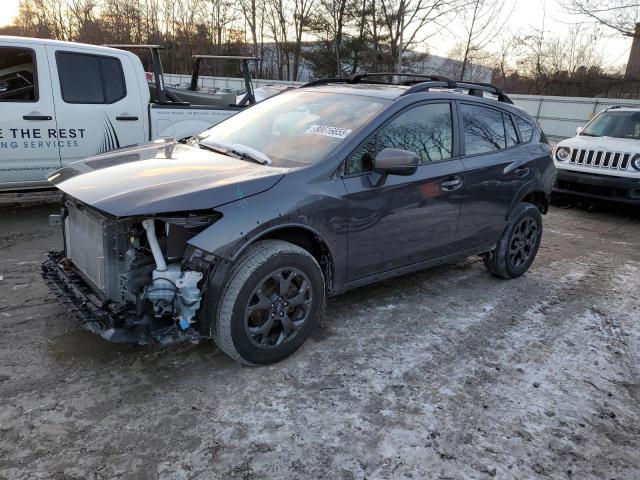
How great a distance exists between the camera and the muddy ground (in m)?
2.45

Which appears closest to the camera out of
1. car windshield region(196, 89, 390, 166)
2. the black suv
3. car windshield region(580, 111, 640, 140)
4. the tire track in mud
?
the black suv

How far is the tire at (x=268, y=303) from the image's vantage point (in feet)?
9.53

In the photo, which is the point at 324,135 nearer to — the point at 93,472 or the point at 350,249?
the point at 350,249

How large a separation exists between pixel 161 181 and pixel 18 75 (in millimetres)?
3944

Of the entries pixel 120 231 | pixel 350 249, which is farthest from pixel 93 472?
pixel 350 249

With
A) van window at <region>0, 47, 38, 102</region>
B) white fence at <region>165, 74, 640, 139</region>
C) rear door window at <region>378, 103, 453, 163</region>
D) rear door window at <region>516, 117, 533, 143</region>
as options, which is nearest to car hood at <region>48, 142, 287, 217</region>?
rear door window at <region>378, 103, 453, 163</region>

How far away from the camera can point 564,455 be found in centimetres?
261

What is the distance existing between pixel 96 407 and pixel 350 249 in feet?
5.99

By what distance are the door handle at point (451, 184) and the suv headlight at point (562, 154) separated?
5.78 m

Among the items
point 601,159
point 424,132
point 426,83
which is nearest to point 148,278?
point 424,132

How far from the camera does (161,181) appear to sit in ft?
9.62

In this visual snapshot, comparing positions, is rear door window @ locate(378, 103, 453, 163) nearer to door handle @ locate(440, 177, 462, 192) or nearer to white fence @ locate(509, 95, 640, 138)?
door handle @ locate(440, 177, 462, 192)

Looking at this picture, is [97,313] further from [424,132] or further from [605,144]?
[605,144]

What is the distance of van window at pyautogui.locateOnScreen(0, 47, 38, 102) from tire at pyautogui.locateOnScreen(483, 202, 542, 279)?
206 inches
